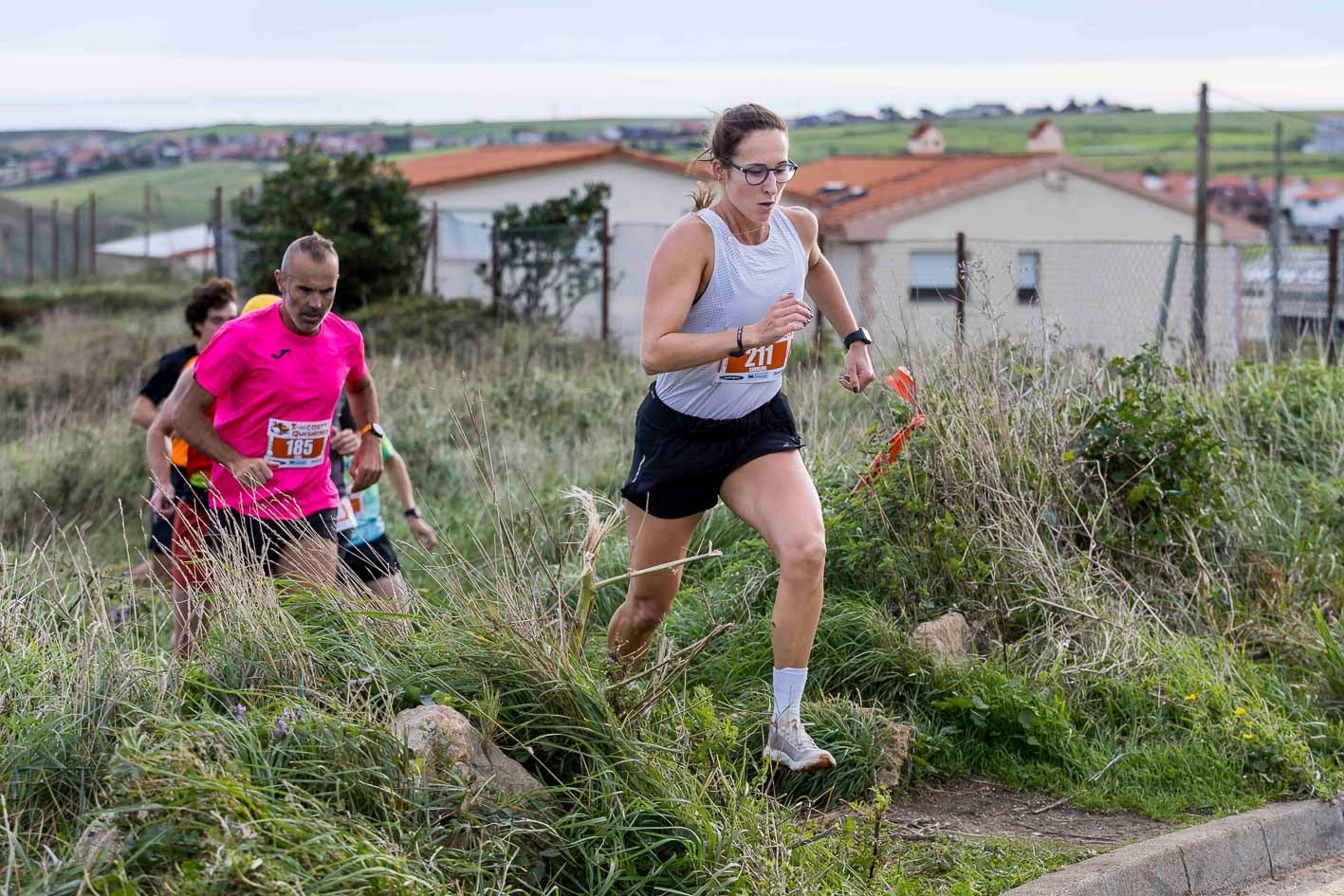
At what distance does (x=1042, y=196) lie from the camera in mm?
41875

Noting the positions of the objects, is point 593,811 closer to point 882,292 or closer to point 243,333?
point 243,333

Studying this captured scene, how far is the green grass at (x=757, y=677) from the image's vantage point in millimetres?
3668

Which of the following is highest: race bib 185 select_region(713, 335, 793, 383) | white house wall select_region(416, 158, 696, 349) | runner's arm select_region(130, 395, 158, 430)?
white house wall select_region(416, 158, 696, 349)

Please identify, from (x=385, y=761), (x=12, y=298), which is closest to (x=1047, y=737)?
(x=385, y=761)

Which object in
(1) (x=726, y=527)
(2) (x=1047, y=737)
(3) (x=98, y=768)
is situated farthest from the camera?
(1) (x=726, y=527)

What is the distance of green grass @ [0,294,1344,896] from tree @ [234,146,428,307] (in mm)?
14969

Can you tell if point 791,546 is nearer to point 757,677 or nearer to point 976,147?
point 757,677

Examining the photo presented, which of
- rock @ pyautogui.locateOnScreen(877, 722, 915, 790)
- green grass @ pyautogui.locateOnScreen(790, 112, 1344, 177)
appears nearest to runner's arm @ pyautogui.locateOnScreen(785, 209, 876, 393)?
rock @ pyautogui.locateOnScreen(877, 722, 915, 790)

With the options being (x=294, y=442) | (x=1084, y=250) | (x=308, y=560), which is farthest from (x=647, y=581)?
(x=1084, y=250)

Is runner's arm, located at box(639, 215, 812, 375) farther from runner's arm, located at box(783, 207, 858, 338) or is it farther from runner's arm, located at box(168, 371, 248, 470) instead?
runner's arm, located at box(168, 371, 248, 470)

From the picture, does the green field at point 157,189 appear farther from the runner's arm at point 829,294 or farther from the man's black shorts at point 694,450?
the man's black shorts at point 694,450

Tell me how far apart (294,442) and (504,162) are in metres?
41.7

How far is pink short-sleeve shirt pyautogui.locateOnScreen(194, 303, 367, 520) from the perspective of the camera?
19.4ft

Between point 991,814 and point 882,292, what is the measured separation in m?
3.19
